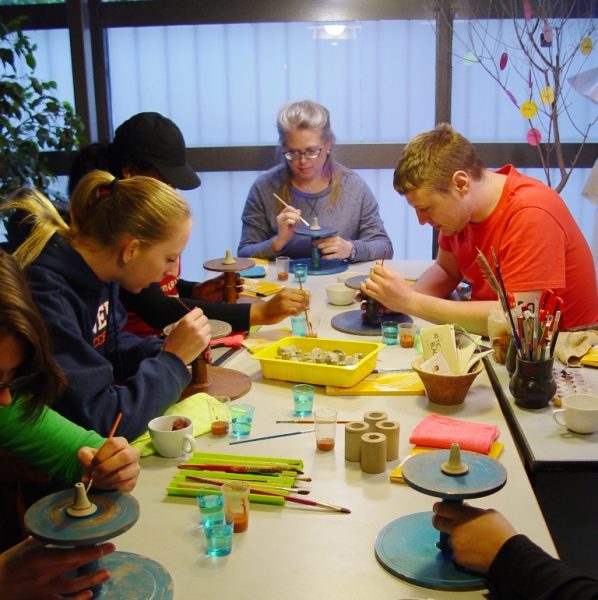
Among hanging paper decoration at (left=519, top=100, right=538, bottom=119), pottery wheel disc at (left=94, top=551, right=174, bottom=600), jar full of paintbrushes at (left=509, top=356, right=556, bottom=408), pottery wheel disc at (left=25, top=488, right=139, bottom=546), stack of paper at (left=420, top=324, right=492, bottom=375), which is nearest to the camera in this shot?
pottery wheel disc at (left=25, top=488, right=139, bottom=546)

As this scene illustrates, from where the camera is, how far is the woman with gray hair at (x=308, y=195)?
3.78 m

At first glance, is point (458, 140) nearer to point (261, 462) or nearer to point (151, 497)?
point (261, 462)

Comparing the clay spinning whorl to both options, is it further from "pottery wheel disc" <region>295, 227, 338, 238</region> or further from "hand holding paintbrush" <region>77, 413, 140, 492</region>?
"pottery wheel disc" <region>295, 227, 338, 238</region>

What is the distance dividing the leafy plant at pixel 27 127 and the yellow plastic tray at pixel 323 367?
2.31m

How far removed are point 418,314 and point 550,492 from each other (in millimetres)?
835

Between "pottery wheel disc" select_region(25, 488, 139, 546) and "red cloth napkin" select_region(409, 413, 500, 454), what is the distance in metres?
0.73

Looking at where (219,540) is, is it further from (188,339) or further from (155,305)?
(155,305)

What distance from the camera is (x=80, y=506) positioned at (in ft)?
3.77

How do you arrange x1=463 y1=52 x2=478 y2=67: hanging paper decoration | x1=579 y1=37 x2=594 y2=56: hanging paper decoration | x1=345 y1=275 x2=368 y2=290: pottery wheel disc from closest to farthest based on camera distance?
x1=345 y1=275 x2=368 y2=290: pottery wheel disc → x1=579 y1=37 x2=594 y2=56: hanging paper decoration → x1=463 y1=52 x2=478 y2=67: hanging paper decoration

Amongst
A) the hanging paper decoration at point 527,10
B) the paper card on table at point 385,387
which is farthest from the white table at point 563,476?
the hanging paper decoration at point 527,10

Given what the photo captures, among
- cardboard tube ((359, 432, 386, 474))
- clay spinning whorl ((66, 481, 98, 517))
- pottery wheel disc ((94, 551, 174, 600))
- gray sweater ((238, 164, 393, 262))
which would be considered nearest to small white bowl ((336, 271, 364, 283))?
gray sweater ((238, 164, 393, 262))

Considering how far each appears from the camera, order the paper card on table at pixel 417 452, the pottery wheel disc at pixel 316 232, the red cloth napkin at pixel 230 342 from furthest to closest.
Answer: the pottery wheel disc at pixel 316 232
the red cloth napkin at pixel 230 342
the paper card on table at pixel 417 452

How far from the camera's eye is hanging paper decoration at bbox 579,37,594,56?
4055 millimetres

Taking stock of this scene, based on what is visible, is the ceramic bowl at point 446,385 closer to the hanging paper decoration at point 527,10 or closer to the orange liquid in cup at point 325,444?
the orange liquid in cup at point 325,444
